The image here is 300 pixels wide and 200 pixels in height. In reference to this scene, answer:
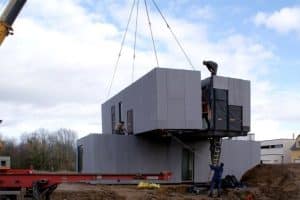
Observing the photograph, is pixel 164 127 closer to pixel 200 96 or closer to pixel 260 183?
pixel 200 96

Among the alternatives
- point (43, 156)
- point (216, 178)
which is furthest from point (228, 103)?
point (43, 156)

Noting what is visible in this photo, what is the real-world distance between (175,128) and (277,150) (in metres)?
84.6

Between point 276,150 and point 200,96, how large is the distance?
3320 inches

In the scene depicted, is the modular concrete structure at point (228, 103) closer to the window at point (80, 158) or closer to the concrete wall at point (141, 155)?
the concrete wall at point (141, 155)

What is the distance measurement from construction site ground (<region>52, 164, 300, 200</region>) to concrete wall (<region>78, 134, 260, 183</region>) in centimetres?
175

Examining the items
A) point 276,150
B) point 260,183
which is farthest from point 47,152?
point 260,183

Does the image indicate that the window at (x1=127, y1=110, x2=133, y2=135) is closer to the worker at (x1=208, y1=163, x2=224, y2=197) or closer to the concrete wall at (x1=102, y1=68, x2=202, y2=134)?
the concrete wall at (x1=102, y1=68, x2=202, y2=134)

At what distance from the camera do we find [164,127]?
27.1 m


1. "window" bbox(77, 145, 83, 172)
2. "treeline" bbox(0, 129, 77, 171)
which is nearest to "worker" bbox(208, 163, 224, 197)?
"window" bbox(77, 145, 83, 172)

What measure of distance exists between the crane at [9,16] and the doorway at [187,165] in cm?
1717

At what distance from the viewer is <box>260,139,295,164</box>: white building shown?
103 m

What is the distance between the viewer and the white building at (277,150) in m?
103

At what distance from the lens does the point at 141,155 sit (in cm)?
3186

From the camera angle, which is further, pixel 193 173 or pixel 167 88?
pixel 193 173
